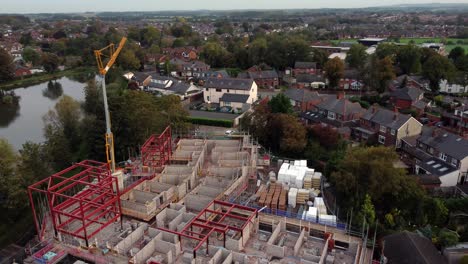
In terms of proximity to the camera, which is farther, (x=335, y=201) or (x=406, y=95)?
(x=406, y=95)

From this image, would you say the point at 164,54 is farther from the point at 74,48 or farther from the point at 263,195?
the point at 263,195

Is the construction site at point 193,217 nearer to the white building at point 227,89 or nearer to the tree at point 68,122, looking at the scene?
the tree at point 68,122

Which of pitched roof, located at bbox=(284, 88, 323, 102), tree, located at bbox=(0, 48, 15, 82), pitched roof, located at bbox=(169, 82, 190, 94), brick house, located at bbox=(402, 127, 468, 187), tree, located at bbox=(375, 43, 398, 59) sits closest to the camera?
brick house, located at bbox=(402, 127, 468, 187)

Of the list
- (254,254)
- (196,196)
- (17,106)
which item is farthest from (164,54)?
(254,254)

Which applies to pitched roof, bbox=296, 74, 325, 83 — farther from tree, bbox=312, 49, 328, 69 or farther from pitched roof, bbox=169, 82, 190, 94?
pitched roof, bbox=169, 82, 190, 94

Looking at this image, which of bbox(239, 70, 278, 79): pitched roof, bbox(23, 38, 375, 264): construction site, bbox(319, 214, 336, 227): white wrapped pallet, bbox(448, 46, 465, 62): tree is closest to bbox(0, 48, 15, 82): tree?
bbox(239, 70, 278, 79): pitched roof

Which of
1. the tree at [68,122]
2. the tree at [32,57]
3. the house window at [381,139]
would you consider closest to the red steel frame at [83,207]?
the tree at [68,122]
